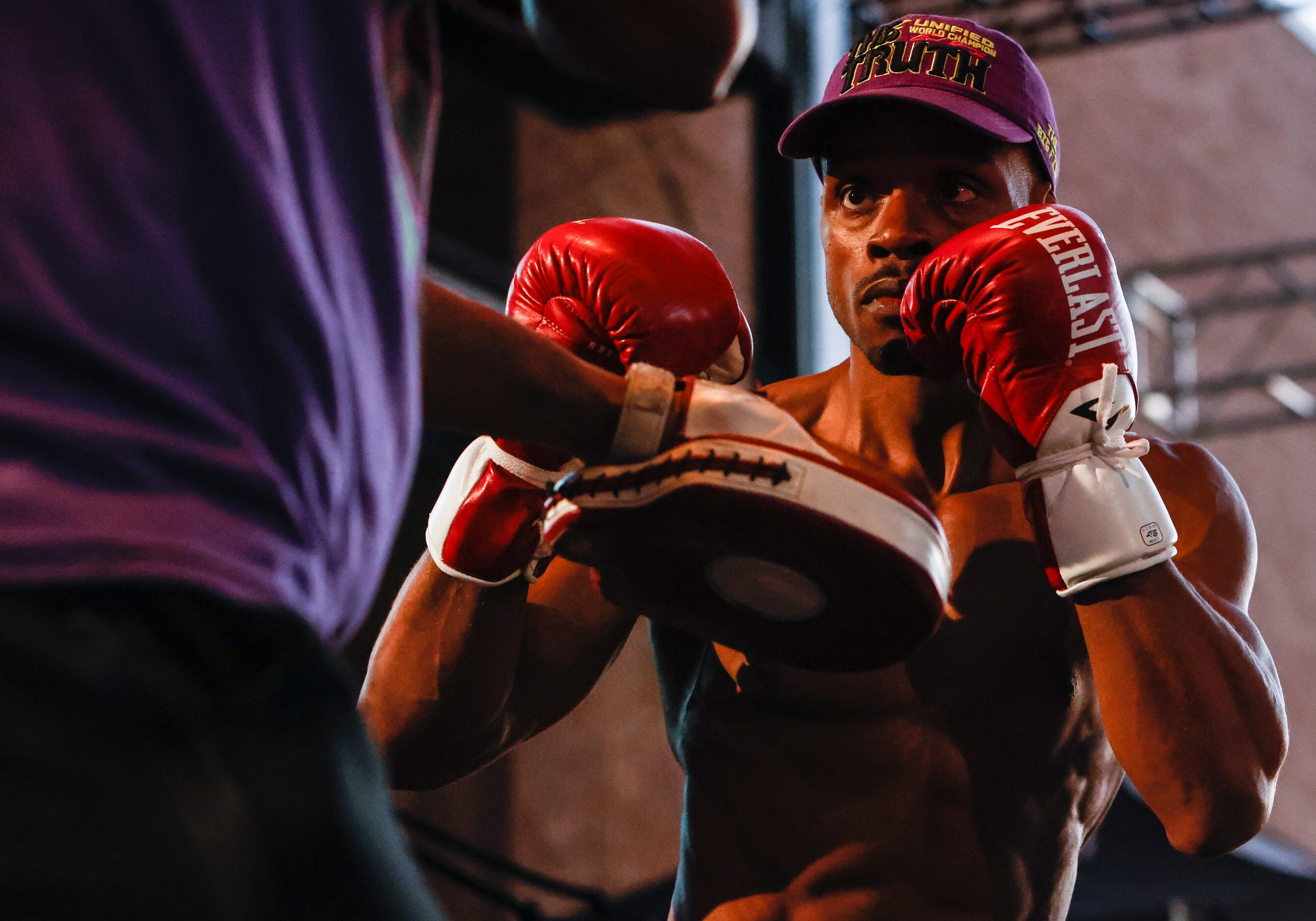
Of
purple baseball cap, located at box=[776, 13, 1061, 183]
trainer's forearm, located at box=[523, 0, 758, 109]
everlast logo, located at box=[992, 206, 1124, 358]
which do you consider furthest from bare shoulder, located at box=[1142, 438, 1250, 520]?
trainer's forearm, located at box=[523, 0, 758, 109]

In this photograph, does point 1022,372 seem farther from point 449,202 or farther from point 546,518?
point 449,202

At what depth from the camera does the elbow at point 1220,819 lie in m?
1.54

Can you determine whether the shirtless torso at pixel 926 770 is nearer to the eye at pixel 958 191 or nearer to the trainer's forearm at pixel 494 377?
the eye at pixel 958 191

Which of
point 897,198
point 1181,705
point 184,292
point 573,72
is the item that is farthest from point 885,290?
point 184,292

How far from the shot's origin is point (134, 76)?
652 millimetres

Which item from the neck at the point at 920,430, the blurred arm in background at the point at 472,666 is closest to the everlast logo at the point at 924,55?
the neck at the point at 920,430

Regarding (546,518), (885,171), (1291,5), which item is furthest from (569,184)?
(546,518)

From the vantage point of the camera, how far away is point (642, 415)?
45.8 inches

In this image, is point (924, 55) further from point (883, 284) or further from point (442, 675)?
point (442, 675)

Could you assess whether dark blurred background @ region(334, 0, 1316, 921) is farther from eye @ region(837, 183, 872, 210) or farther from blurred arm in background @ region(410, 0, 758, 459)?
eye @ region(837, 183, 872, 210)

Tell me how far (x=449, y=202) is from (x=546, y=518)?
5.82 m

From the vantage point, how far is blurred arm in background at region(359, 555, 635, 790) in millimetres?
1706

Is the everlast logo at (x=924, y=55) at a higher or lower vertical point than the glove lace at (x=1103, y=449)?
higher

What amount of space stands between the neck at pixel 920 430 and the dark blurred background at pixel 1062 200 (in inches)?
41.0
